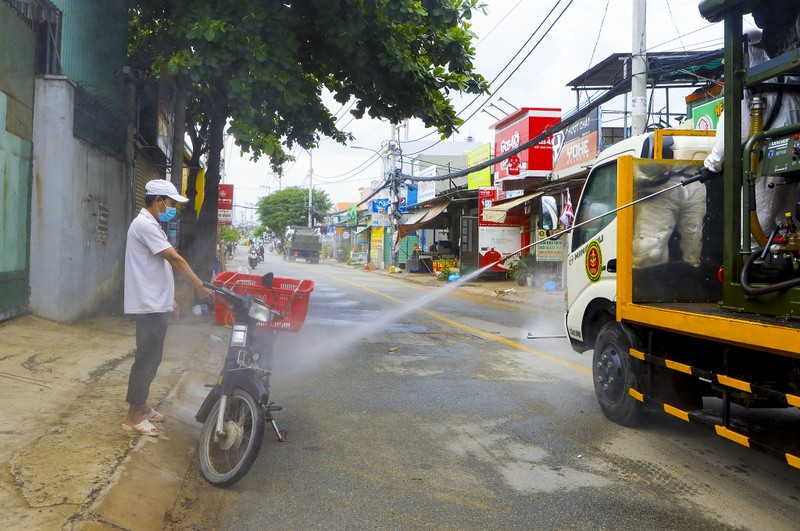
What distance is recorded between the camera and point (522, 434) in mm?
5117

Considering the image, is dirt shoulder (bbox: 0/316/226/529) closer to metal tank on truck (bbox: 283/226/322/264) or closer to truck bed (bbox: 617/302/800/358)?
truck bed (bbox: 617/302/800/358)

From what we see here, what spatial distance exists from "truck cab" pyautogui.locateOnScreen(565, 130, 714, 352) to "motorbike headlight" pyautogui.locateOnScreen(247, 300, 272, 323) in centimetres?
288

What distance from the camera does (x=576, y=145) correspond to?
19844 mm

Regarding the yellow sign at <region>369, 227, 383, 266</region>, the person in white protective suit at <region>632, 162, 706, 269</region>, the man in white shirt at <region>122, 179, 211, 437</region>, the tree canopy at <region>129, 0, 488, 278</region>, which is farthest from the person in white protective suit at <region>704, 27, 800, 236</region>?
the yellow sign at <region>369, 227, 383, 266</region>

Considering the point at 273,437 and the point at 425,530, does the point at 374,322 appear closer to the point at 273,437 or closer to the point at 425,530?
the point at 273,437

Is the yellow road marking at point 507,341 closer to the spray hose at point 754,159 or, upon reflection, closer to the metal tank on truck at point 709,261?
the metal tank on truck at point 709,261

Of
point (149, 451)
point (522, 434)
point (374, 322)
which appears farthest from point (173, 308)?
point (374, 322)

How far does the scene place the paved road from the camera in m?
3.56

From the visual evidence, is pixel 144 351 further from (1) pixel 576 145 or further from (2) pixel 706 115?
(1) pixel 576 145

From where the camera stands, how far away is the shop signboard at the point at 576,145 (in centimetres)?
1861

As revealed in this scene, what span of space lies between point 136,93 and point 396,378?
7.51 meters

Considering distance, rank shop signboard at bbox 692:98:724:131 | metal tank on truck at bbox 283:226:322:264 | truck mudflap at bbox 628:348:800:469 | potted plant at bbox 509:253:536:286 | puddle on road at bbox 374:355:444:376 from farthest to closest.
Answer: metal tank on truck at bbox 283:226:322:264
potted plant at bbox 509:253:536:286
shop signboard at bbox 692:98:724:131
puddle on road at bbox 374:355:444:376
truck mudflap at bbox 628:348:800:469

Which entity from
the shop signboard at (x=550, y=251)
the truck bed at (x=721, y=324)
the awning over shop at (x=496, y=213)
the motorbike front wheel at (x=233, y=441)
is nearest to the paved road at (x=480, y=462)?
the motorbike front wheel at (x=233, y=441)

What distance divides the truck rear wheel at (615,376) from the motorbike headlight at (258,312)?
9.41ft
